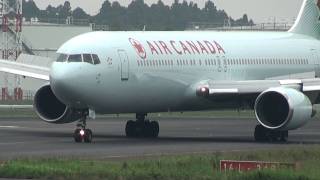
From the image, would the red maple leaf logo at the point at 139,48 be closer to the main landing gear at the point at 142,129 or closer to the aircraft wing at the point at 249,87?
the aircraft wing at the point at 249,87

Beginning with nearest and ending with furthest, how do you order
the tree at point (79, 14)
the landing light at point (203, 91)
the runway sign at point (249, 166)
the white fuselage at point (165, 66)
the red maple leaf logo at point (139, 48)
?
the runway sign at point (249, 166)
the white fuselage at point (165, 66)
the red maple leaf logo at point (139, 48)
the landing light at point (203, 91)
the tree at point (79, 14)

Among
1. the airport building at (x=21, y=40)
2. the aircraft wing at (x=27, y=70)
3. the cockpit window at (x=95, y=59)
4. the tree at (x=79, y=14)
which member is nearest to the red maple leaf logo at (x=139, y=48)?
the cockpit window at (x=95, y=59)

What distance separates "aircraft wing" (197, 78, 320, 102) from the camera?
4381cm

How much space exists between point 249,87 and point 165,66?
3104mm

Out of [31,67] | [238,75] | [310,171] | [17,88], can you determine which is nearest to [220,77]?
[238,75]

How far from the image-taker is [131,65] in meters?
42.7

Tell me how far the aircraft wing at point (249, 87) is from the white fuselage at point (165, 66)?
53 centimetres

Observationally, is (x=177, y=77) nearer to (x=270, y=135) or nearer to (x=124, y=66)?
(x=124, y=66)

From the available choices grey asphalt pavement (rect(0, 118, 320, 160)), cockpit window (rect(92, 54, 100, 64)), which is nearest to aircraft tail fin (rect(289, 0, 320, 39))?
grey asphalt pavement (rect(0, 118, 320, 160))

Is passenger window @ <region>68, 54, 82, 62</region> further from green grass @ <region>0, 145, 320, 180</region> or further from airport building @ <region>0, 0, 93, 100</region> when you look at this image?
airport building @ <region>0, 0, 93, 100</region>

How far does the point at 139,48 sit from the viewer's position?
143 feet

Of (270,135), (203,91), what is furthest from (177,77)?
(270,135)

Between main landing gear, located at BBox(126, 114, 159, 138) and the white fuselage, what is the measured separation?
5.10 ft

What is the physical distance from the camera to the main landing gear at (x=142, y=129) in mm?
46000
